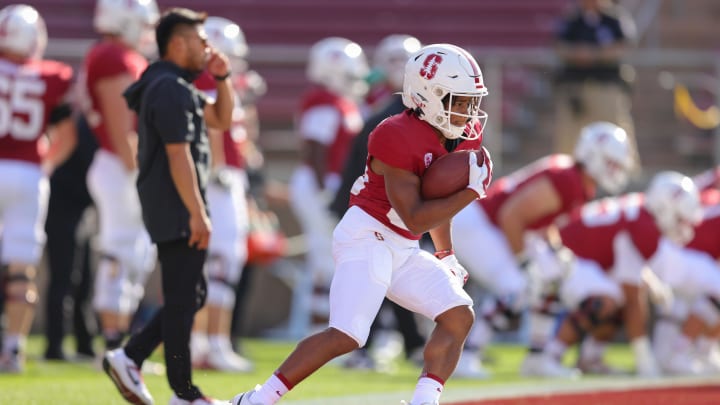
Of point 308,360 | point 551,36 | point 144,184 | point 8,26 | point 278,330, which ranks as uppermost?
point 551,36

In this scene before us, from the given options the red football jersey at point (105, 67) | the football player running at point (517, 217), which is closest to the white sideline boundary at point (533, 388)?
the football player running at point (517, 217)

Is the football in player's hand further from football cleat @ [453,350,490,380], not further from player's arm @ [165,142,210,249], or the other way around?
football cleat @ [453,350,490,380]

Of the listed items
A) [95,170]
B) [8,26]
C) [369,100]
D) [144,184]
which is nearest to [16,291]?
[95,170]

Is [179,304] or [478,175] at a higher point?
[478,175]

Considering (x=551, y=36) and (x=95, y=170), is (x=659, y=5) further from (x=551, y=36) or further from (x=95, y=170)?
(x=95, y=170)

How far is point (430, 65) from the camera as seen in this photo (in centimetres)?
528

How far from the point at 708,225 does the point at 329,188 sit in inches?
104

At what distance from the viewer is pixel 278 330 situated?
39.9ft

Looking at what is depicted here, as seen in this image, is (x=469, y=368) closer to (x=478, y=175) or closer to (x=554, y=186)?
(x=554, y=186)

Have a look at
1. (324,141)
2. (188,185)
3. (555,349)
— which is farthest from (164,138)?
(324,141)

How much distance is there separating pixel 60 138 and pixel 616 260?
3.53m

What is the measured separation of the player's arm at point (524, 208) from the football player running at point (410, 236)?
137 inches

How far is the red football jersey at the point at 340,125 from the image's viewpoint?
10117 millimetres

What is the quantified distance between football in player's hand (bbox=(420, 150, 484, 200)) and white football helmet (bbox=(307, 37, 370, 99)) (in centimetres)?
509
